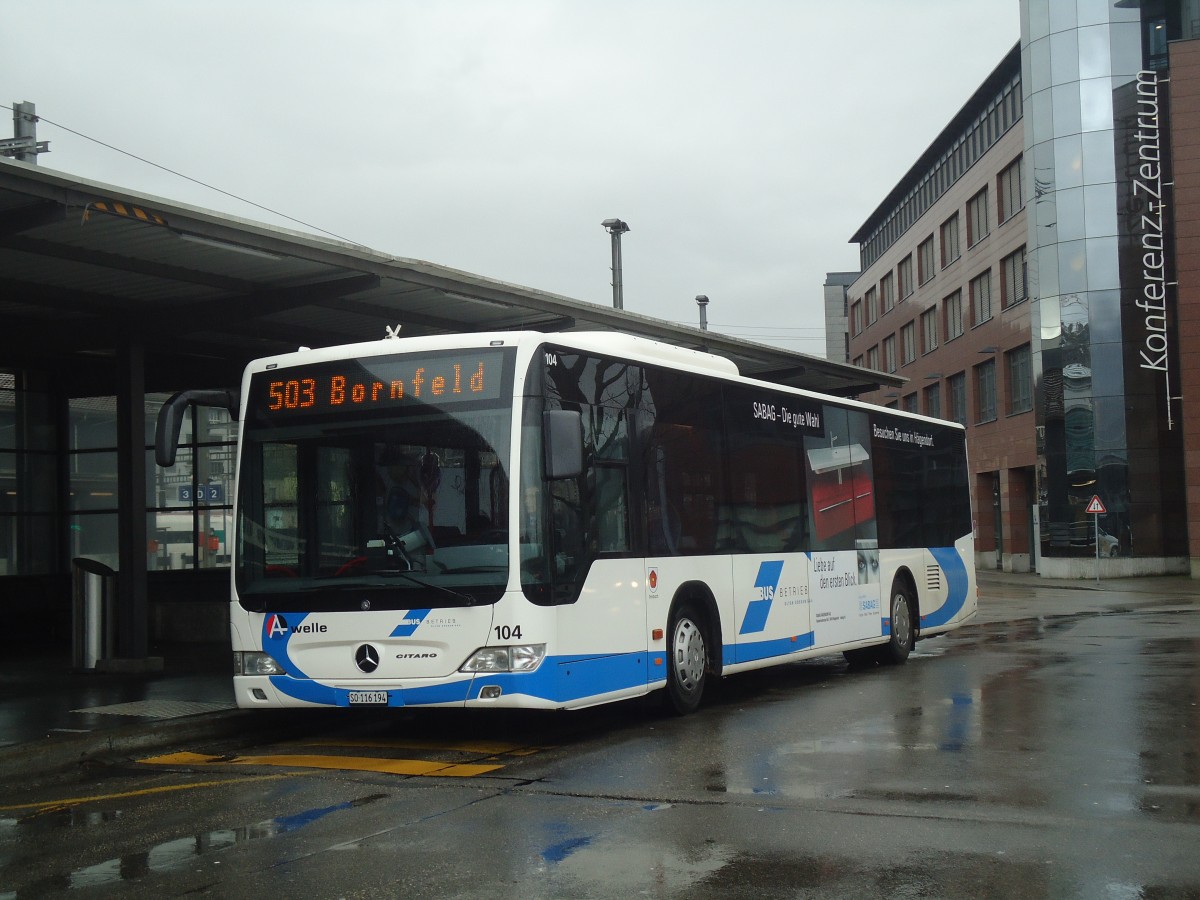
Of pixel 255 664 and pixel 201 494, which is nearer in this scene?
pixel 255 664

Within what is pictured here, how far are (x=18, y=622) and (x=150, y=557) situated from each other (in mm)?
1983

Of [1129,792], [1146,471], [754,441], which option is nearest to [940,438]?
[754,441]

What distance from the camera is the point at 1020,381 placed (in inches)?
2052

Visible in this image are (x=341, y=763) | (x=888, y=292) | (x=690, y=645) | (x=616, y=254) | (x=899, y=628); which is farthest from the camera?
(x=888, y=292)

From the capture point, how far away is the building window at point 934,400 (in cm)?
6359

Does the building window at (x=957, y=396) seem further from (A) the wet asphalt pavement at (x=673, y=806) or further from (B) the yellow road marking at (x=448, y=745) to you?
(B) the yellow road marking at (x=448, y=745)

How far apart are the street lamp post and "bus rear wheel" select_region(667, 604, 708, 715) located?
15764mm

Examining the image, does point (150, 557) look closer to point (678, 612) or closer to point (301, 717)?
point (301, 717)

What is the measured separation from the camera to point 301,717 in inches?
479

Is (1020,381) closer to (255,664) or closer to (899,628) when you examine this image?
(899,628)

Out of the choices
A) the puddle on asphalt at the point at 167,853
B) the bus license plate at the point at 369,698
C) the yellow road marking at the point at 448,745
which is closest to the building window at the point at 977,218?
the yellow road marking at the point at 448,745

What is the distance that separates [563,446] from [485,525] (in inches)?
31.2

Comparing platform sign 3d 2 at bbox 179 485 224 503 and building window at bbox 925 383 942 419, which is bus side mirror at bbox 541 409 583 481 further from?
building window at bbox 925 383 942 419

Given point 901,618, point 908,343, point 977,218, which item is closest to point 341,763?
point 901,618
